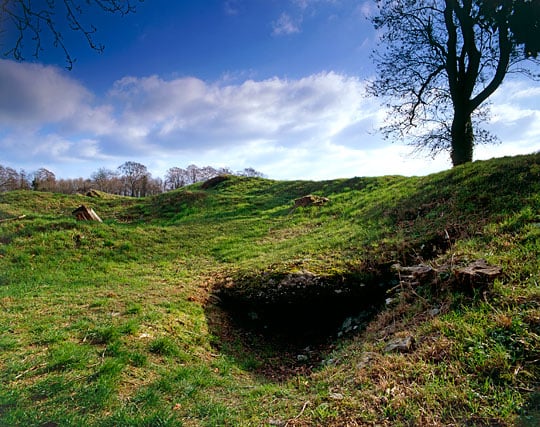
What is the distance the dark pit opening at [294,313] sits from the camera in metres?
5.37

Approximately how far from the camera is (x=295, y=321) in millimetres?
6227

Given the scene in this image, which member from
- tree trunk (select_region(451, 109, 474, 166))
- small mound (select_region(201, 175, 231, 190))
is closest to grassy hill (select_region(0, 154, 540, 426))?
tree trunk (select_region(451, 109, 474, 166))

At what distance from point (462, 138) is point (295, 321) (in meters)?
10.8

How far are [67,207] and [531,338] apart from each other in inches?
921

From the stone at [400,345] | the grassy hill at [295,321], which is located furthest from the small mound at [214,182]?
the stone at [400,345]

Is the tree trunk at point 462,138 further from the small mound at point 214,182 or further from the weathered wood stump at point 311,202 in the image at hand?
the small mound at point 214,182

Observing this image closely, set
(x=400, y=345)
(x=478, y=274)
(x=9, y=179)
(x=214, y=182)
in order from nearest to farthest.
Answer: (x=400, y=345)
(x=478, y=274)
(x=214, y=182)
(x=9, y=179)

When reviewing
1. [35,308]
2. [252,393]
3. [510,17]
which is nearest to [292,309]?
[252,393]

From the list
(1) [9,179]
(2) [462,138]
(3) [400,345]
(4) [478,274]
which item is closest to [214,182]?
(2) [462,138]

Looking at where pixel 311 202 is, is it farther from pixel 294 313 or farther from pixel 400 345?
pixel 400 345

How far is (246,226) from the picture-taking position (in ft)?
47.5

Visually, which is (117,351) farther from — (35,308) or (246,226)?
(246,226)

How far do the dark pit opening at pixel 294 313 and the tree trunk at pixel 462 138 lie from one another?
8854 millimetres

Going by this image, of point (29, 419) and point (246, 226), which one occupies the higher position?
point (246, 226)
